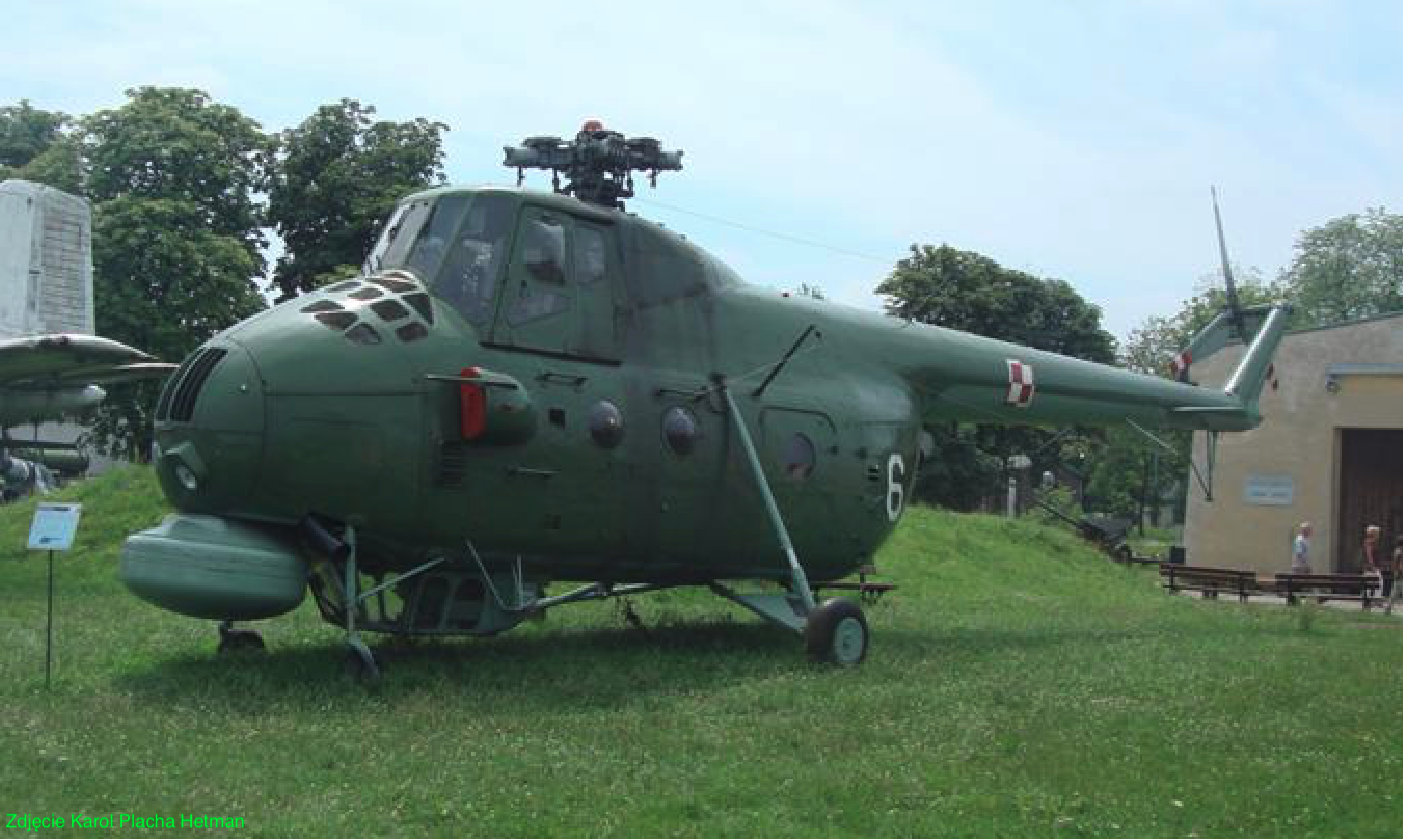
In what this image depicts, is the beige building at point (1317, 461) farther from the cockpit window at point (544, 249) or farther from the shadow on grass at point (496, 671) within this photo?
the cockpit window at point (544, 249)

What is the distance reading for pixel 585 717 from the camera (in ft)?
32.0

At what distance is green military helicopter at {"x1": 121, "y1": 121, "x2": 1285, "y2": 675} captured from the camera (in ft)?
34.2

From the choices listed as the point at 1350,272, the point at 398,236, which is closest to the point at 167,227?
the point at 398,236

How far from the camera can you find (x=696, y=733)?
9297 millimetres

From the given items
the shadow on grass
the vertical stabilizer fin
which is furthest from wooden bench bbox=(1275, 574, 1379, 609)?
the shadow on grass

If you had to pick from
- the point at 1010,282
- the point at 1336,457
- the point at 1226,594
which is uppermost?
the point at 1010,282

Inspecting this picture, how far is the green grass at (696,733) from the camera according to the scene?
729cm

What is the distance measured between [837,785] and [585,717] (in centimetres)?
252

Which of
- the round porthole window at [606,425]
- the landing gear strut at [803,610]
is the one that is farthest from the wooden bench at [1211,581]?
the round porthole window at [606,425]

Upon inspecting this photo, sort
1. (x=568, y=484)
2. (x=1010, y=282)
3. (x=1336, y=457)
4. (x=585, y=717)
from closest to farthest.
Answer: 1. (x=585, y=717)
2. (x=568, y=484)
3. (x=1336, y=457)
4. (x=1010, y=282)

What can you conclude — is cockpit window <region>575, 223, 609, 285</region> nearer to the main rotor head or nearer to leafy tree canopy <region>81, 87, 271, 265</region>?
the main rotor head

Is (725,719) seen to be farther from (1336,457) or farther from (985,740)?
(1336,457)

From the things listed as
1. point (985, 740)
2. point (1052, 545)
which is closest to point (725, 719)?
point (985, 740)

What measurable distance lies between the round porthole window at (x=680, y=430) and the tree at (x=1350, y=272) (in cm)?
8262
